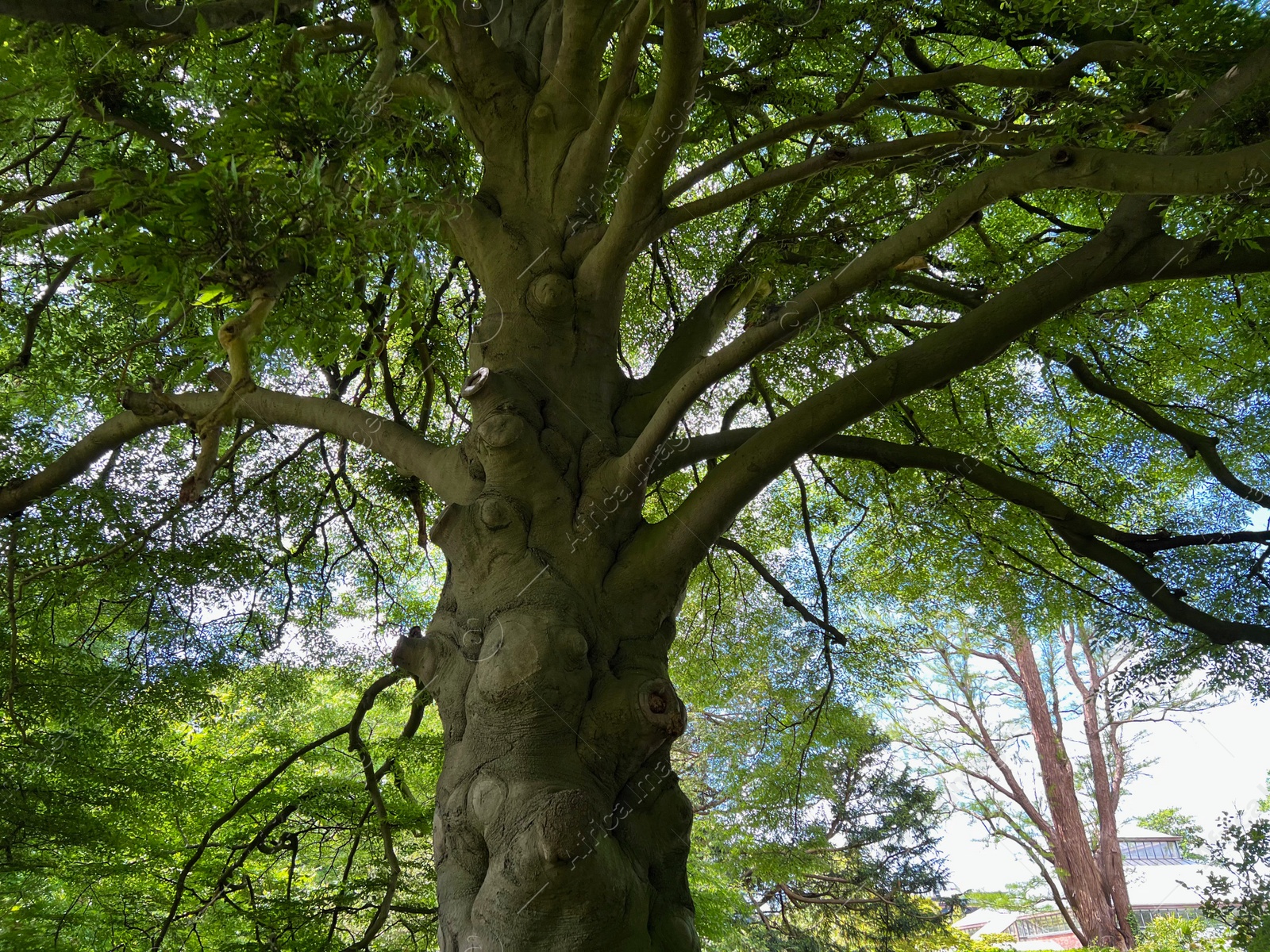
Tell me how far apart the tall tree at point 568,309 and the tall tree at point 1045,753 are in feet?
23.1

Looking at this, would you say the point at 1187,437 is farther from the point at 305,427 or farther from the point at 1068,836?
the point at 1068,836

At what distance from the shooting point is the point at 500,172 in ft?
8.50

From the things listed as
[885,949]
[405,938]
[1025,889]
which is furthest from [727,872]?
[1025,889]

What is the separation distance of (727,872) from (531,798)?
5905 millimetres

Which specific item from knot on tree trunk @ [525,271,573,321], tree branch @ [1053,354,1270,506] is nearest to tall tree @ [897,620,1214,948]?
tree branch @ [1053,354,1270,506]

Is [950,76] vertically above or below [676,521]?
above

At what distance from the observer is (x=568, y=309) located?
2.35m

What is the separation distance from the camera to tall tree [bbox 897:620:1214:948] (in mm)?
9711

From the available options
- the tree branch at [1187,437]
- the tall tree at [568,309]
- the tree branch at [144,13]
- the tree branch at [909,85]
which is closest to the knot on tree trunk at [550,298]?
the tall tree at [568,309]

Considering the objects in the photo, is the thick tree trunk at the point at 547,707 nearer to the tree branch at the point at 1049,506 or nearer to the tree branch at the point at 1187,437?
the tree branch at the point at 1049,506

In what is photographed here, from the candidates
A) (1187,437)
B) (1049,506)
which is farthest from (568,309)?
(1187,437)

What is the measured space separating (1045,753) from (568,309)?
10.4 meters

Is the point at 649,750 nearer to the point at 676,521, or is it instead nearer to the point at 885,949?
the point at 676,521

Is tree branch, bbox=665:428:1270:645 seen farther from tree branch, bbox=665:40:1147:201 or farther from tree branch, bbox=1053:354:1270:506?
tree branch, bbox=665:40:1147:201
